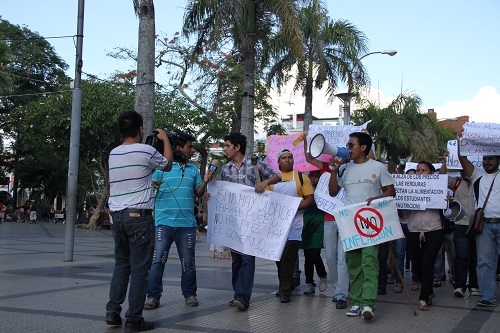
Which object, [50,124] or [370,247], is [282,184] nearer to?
[370,247]

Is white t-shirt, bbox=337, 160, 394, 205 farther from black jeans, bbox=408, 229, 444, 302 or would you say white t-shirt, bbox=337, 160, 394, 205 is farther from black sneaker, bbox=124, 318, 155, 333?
black sneaker, bbox=124, 318, 155, 333

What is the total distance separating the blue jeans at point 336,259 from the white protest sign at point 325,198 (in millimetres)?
210

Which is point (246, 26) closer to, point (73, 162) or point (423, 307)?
point (73, 162)

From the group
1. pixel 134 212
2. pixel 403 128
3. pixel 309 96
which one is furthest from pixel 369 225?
pixel 403 128

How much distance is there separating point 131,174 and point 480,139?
4.42 metres

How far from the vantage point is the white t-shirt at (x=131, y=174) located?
5559mm

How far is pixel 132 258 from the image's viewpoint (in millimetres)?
5590

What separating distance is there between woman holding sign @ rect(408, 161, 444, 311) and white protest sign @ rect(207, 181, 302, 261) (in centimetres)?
168

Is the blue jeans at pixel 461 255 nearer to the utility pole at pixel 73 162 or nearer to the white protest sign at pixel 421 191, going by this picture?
the white protest sign at pixel 421 191

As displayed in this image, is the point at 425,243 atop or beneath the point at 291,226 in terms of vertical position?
beneath

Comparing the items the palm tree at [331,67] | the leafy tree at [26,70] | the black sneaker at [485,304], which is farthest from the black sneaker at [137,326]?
the leafy tree at [26,70]

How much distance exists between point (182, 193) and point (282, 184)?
4.83ft

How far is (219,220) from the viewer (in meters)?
7.39

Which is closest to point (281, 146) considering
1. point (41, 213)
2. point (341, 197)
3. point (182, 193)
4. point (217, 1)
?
point (341, 197)
